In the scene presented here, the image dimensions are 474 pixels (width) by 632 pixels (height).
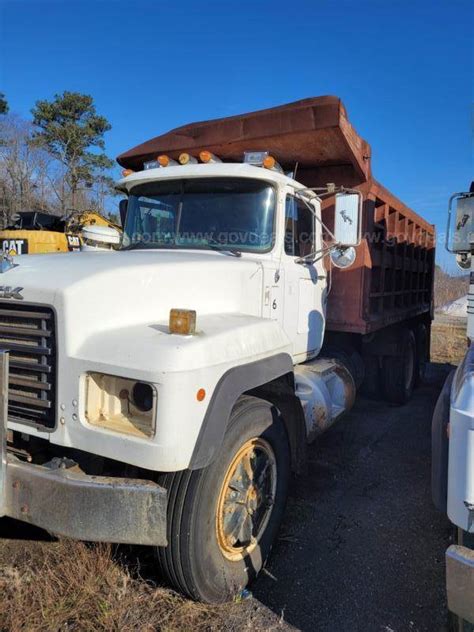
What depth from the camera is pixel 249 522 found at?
2824 mm

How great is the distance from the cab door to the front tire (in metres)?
1.23

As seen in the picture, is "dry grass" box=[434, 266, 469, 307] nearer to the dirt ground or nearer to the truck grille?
the dirt ground

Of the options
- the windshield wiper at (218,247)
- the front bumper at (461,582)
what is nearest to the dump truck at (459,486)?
the front bumper at (461,582)

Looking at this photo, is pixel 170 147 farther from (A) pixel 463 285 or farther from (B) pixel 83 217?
(A) pixel 463 285

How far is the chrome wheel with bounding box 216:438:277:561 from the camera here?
8.52 feet

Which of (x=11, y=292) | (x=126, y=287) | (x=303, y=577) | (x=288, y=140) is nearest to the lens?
(x=11, y=292)

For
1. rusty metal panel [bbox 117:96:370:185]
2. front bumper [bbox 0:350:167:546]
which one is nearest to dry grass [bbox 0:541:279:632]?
front bumper [bbox 0:350:167:546]

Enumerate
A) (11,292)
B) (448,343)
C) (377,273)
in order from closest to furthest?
(11,292) → (377,273) → (448,343)

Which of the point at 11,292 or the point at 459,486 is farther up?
the point at 11,292

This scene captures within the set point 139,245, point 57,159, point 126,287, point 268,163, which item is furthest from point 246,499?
point 57,159

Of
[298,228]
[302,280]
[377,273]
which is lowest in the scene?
[302,280]

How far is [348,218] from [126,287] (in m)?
2.14

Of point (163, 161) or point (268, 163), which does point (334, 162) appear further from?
point (163, 161)

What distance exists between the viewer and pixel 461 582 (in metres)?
1.81
